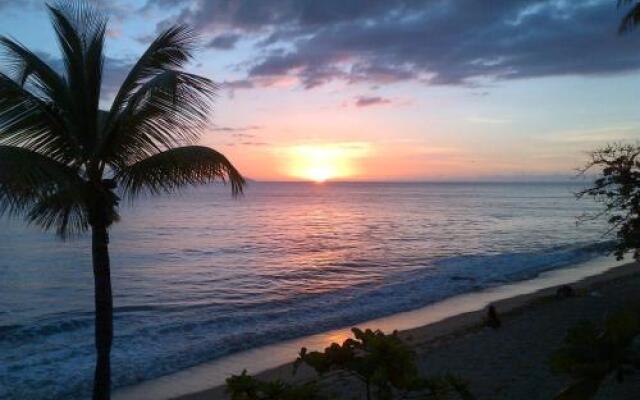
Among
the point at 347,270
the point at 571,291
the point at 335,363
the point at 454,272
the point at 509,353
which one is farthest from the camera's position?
the point at 347,270

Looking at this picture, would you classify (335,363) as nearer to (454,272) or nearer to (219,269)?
(454,272)

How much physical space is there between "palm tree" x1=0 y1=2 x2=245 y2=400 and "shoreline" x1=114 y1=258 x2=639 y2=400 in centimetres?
471

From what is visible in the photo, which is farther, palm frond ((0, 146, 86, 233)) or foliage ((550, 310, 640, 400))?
palm frond ((0, 146, 86, 233))

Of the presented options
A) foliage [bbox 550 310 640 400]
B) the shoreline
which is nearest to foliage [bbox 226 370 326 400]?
foliage [bbox 550 310 640 400]

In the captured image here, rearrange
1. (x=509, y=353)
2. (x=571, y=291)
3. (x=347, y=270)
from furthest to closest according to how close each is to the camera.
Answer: (x=347, y=270)
(x=571, y=291)
(x=509, y=353)

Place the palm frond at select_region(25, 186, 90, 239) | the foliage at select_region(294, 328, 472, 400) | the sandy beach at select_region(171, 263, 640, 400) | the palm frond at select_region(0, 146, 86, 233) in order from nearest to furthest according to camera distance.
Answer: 1. the foliage at select_region(294, 328, 472, 400)
2. the palm frond at select_region(0, 146, 86, 233)
3. the palm frond at select_region(25, 186, 90, 239)
4. the sandy beach at select_region(171, 263, 640, 400)

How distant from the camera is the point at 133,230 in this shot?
172 feet

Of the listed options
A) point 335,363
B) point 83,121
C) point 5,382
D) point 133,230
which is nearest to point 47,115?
point 83,121

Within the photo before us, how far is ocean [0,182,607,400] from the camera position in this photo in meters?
14.4

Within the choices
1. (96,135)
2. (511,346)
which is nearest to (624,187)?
(511,346)

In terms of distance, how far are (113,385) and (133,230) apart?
4231 centimetres

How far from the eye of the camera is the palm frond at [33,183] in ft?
20.1

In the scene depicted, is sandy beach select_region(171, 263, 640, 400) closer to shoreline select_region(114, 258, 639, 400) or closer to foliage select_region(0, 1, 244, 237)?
shoreline select_region(114, 258, 639, 400)

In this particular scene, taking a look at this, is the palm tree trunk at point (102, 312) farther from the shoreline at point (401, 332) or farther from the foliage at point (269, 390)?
the foliage at point (269, 390)
